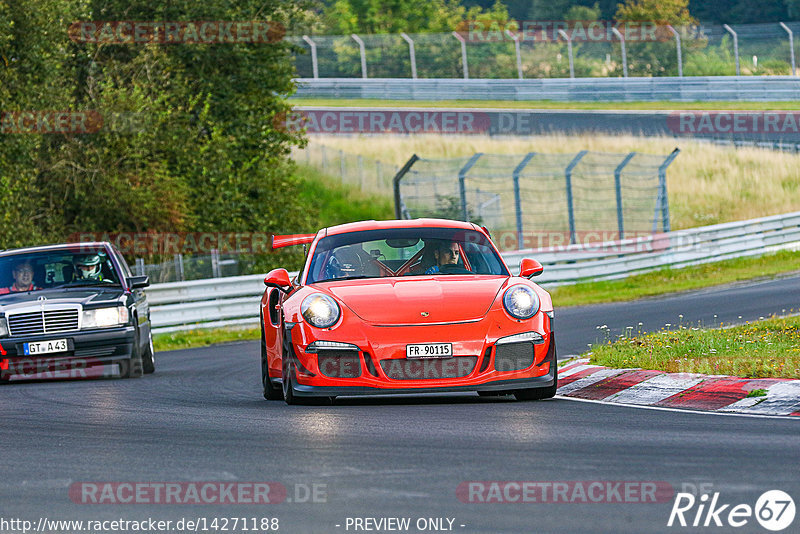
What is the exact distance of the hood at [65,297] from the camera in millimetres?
14984

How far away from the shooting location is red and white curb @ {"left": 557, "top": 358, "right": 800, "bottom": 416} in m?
9.09

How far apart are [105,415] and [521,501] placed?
513 centimetres

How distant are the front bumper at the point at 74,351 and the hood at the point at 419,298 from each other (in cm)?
552

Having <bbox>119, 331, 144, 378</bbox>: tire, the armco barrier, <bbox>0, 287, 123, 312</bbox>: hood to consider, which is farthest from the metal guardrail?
<bbox>119, 331, 144, 378</bbox>: tire

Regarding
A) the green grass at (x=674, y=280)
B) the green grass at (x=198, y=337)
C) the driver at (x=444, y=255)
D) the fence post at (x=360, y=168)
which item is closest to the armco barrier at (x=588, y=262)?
the green grass at (x=198, y=337)

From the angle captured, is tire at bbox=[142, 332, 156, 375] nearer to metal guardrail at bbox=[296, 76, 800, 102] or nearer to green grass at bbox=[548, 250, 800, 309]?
green grass at bbox=[548, 250, 800, 309]

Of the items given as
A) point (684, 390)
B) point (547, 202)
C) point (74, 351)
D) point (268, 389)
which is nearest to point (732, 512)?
point (684, 390)

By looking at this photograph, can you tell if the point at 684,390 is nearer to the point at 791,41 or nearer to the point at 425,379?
the point at 425,379

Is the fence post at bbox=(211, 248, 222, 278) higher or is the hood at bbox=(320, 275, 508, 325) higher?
the hood at bbox=(320, 275, 508, 325)

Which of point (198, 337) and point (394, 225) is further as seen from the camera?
point (198, 337)

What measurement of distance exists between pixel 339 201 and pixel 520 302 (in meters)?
35.5

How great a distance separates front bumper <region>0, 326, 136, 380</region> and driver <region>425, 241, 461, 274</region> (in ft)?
18.4

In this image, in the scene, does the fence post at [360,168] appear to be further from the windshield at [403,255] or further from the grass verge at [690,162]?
the windshield at [403,255]

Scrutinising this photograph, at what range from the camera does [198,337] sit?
23.0m
